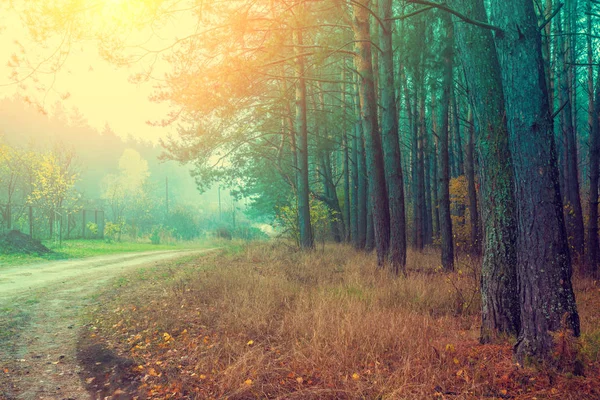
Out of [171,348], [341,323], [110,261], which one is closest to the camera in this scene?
[341,323]

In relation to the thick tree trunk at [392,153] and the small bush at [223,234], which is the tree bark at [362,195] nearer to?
the thick tree trunk at [392,153]

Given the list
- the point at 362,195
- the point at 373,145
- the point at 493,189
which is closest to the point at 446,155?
the point at 373,145

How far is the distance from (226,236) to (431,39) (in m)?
21.5

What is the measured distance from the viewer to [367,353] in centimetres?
396

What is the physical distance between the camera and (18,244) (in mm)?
16281

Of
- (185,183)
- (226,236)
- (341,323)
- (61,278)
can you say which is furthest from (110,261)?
(185,183)

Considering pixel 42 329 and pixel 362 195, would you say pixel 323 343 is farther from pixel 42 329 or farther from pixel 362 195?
pixel 362 195

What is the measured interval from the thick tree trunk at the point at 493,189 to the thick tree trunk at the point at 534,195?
1.64 ft

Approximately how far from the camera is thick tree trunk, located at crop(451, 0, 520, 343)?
418 cm

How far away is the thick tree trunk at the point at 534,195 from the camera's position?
3.47 meters

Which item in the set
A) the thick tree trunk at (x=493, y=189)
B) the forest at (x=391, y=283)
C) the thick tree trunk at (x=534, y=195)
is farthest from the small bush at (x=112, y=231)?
the thick tree trunk at (x=534, y=195)

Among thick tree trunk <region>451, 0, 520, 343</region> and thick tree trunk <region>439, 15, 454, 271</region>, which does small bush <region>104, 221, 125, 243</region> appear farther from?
thick tree trunk <region>451, 0, 520, 343</region>

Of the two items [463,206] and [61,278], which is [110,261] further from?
[463,206]

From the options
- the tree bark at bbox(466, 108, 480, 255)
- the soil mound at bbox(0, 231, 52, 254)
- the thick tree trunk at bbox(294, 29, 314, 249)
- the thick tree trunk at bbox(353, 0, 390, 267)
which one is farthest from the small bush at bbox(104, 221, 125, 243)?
the thick tree trunk at bbox(353, 0, 390, 267)
